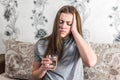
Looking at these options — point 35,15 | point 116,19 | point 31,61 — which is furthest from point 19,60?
point 116,19

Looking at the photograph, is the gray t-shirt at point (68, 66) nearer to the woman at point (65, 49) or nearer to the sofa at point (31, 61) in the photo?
the woman at point (65, 49)

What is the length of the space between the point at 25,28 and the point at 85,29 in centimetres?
60

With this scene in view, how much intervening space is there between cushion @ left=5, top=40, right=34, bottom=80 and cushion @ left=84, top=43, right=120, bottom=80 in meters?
0.50

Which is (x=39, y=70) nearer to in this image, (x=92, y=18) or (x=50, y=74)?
(x=50, y=74)

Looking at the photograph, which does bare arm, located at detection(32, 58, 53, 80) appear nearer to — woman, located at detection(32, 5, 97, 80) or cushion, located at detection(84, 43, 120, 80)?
woman, located at detection(32, 5, 97, 80)

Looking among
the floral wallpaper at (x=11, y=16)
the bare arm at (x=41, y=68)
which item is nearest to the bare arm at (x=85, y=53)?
the bare arm at (x=41, y=68)

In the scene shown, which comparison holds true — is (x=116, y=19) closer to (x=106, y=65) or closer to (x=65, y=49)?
(x=106, y=65)

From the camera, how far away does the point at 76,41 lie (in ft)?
5.48

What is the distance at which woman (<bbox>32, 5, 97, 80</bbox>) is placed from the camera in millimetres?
1682

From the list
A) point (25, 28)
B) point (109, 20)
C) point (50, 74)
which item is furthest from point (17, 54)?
point (109, 20)

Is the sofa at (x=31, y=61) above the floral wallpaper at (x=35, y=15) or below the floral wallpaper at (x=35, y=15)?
below

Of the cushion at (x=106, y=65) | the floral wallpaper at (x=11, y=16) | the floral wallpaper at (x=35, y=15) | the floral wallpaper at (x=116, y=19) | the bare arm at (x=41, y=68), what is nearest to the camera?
the bare arm at (x=41, y=68)

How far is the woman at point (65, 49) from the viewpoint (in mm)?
1682

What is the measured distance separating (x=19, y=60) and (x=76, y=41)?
69 centimetres
